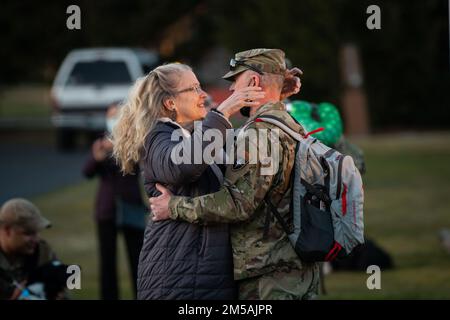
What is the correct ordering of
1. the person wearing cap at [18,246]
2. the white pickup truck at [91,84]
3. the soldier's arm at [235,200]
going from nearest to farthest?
the soldier's arm at [235,200]
the person wearing cap at [18,246]
the white pickup truck at [91,84]

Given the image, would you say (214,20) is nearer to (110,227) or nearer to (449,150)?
(449,150)

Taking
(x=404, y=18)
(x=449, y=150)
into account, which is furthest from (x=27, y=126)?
(x=449, y=150)

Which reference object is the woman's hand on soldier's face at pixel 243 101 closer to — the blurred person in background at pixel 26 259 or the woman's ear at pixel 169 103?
the woman's ear at pixel 169 103

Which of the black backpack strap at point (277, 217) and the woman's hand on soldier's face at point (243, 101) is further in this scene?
the woman's hand on soldier's face at point (243, 101)

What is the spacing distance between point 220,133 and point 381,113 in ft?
94.0

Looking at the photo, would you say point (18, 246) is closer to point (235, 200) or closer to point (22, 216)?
point (22, 216)

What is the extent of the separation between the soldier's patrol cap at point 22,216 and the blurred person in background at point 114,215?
2472 mm

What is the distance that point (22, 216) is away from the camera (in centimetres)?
697

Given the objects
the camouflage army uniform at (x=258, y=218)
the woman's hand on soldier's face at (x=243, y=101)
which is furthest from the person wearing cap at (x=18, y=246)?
the woman's hand on soldier's face at (x=243, y=101)

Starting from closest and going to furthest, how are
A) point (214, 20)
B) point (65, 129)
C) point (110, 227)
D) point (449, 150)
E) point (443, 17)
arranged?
point (110, 227), point (449, 150), point (65, 129), point (443, 17), point (214, 20)

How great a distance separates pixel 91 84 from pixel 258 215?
21781 millimetres

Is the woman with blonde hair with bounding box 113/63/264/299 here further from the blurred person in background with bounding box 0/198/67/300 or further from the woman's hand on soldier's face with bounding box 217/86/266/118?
the blurred person in background with bounding box 0/198/67/300

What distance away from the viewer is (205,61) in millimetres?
38875

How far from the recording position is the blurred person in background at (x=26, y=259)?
6.95 meters
